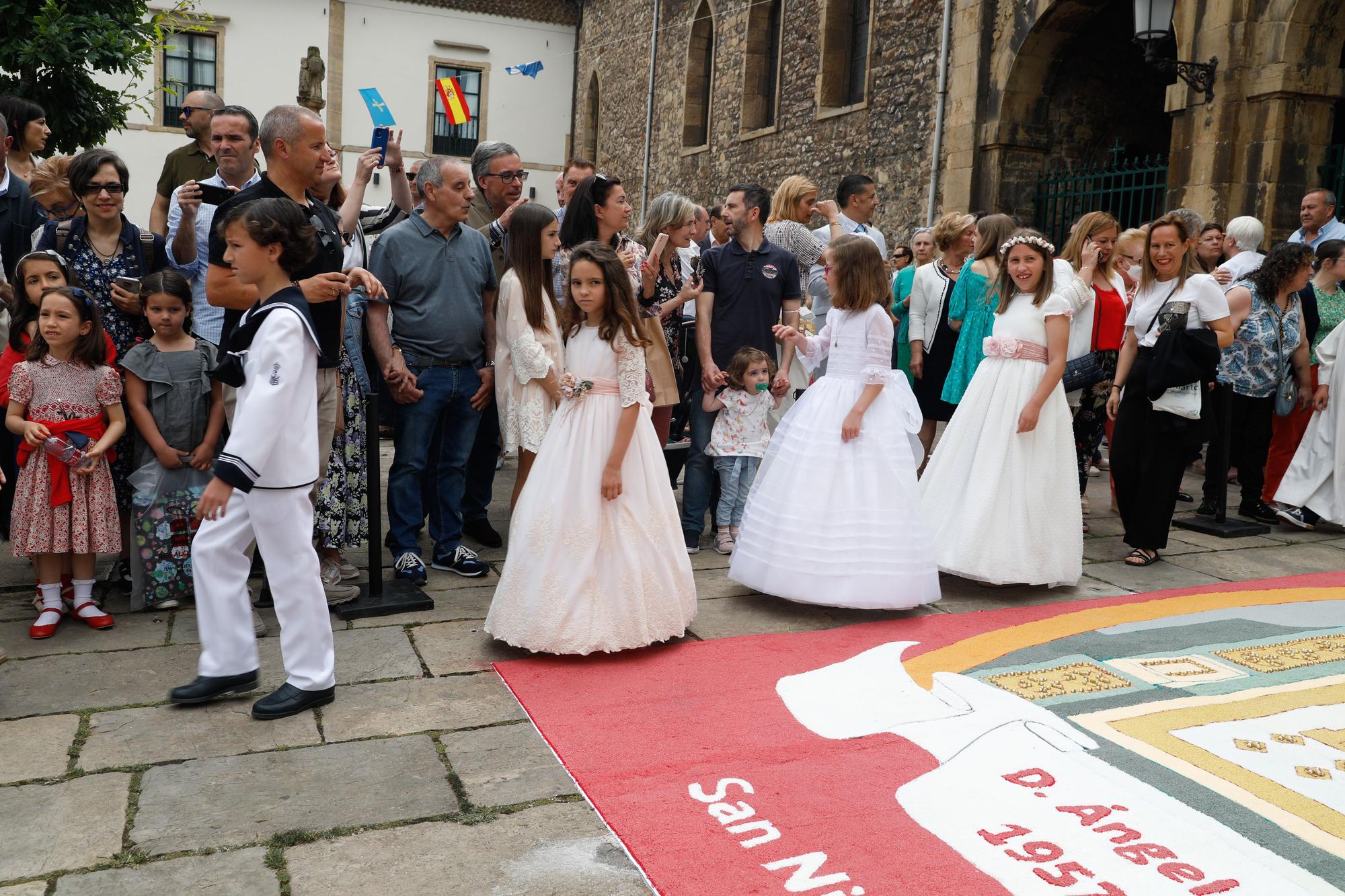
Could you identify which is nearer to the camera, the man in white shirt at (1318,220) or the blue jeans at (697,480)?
the blue jeans at (697,480)

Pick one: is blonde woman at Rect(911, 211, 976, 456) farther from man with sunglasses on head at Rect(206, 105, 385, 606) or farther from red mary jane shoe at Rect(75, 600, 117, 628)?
red mary jane shoe at Rect(75, 600, 117, 628)

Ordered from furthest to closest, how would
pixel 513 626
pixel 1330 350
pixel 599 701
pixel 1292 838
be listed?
1. pixel 1330 350
2. pixel 513 626
3. pixel 599 701
4. pixel 1292 838

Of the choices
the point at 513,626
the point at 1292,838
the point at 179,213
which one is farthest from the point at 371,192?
the point at 1292,838

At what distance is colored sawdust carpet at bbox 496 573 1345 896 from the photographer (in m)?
2.54

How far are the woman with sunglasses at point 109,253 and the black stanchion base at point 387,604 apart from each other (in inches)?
43.2

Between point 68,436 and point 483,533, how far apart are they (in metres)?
2.05

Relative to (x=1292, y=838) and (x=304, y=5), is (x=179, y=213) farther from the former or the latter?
(x=304, y=5)

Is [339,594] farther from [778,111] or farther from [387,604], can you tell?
[778,111]

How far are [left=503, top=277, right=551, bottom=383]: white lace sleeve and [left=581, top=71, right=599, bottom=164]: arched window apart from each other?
22741mm

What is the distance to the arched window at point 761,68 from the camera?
59.5 feet

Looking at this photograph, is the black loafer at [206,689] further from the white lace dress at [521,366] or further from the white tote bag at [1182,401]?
the white tote bag at [1182,401]

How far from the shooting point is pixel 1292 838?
2664 mm

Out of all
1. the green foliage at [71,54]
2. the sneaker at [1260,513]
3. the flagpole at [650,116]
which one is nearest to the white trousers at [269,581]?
the green foliage at [71,54]

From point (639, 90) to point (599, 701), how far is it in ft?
70.9
